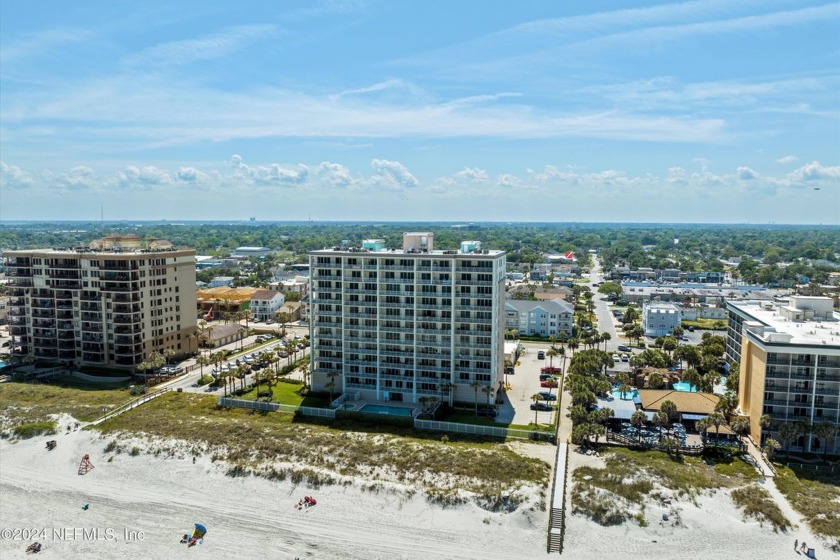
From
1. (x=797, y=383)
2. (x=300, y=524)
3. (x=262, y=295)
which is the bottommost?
(x=300, y=524)

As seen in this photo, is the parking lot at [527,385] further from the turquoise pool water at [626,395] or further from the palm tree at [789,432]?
the palm tree at [789,432]

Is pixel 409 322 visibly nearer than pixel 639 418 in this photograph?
No

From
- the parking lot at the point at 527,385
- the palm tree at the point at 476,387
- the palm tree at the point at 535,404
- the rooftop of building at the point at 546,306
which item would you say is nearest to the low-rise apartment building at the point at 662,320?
the rooftop of building at the point at 546,306

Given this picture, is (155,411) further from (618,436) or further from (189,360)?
(618,436)

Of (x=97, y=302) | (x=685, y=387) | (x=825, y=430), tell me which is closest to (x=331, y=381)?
(x=97, y=302)

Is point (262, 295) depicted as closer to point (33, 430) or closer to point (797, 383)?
point (33, 430)

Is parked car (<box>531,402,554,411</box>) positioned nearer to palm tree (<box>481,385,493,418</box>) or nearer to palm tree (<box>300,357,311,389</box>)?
palm tree (<box>481,385,493,418</box>)
